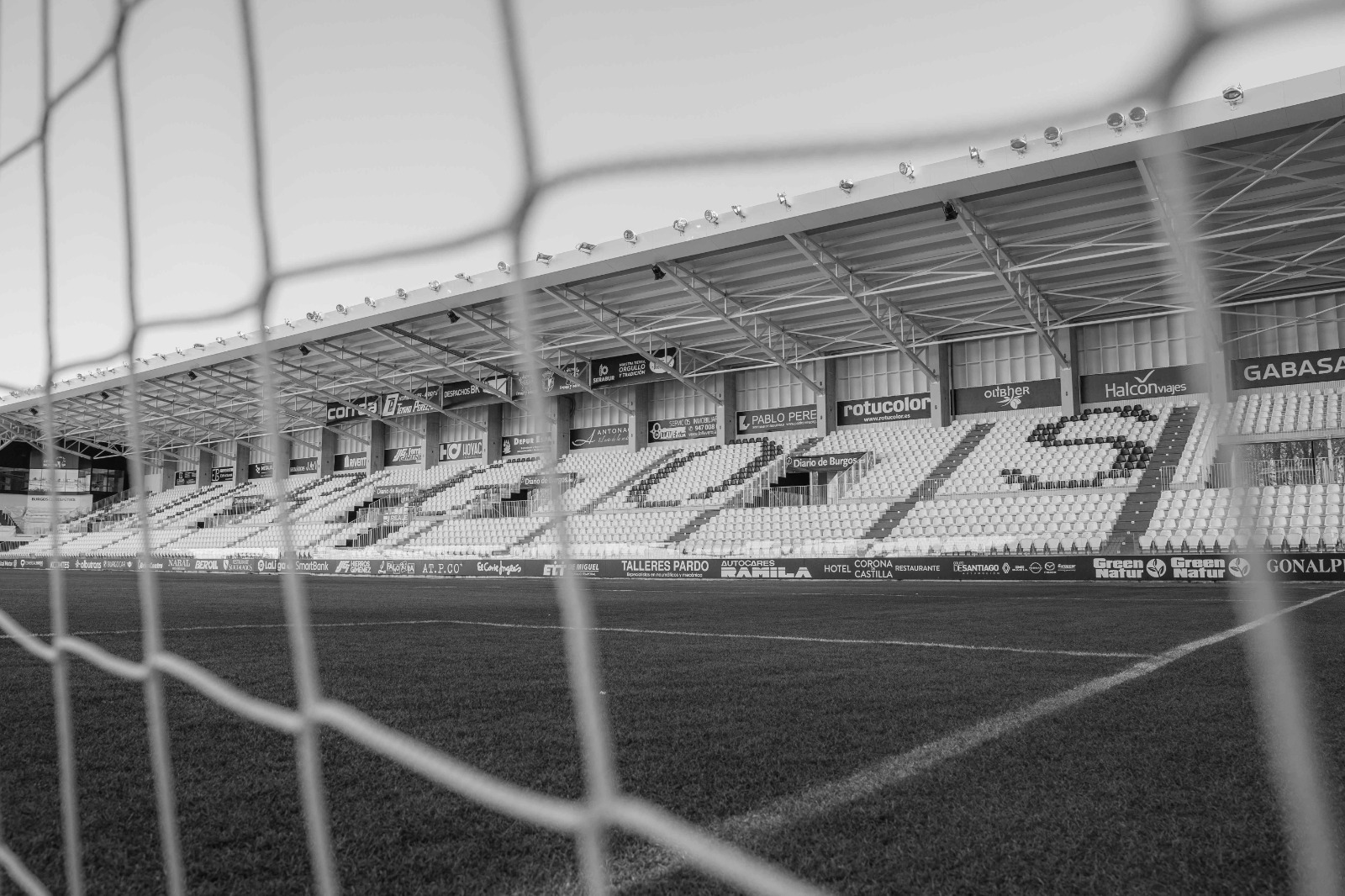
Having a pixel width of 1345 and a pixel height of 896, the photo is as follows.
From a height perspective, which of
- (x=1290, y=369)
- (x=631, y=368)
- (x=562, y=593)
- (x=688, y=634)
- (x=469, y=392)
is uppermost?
(x=631, y=368)

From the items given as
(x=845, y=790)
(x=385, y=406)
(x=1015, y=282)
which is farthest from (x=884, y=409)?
(x=845, y=790)

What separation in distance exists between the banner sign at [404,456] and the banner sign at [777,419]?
11.0 m

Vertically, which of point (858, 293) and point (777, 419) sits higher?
point (858, 293)

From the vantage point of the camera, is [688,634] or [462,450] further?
[462,450]

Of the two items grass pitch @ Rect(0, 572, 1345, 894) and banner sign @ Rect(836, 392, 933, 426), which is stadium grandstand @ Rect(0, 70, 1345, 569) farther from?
grass pitch @ Rect(0, 572, 1345, 894)

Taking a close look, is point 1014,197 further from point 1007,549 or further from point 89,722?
point 89,722

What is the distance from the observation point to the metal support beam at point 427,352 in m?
21.0

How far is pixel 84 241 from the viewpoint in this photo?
3012 millimetres

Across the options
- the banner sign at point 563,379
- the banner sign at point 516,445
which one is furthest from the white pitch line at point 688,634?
the banner sign at point 516,445

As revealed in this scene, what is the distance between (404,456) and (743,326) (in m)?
15.5

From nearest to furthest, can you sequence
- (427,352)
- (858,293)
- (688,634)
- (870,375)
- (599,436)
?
(688,634) < (858,293) < (427,352) < (870,375) < (599,436)

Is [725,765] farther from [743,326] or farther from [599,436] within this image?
[599,436]

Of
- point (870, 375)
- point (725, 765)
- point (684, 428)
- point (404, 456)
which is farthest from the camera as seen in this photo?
point (404, 456)

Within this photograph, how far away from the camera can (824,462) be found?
70.8ft
